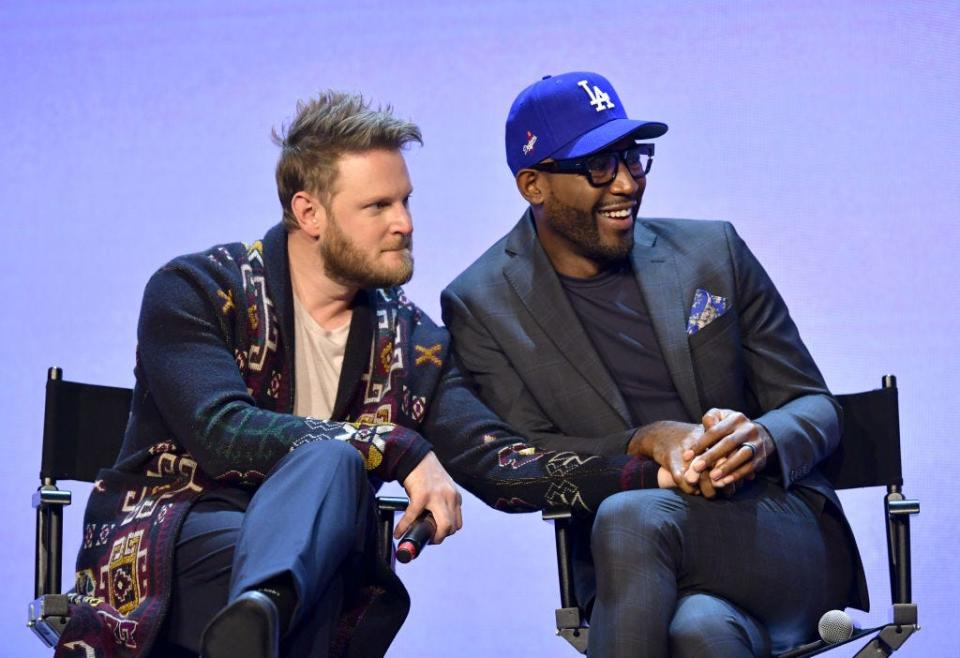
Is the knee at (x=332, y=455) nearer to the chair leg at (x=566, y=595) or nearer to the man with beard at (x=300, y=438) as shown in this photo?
the man with beard at (x=300, y=438)

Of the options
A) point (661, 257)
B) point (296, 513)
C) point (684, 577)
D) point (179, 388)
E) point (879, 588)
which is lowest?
point (879, 588)

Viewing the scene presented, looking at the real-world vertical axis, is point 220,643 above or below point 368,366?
below

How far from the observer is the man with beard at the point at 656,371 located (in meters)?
2.79

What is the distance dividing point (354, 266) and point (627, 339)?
2.03 feet

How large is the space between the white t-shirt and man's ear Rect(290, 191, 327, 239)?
0.14 metres

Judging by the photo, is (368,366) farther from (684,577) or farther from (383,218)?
(684,577)

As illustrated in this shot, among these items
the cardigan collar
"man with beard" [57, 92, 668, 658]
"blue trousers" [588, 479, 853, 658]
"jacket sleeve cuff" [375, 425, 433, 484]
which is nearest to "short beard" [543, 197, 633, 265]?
"man with beard" [57, 92, 668, 658]

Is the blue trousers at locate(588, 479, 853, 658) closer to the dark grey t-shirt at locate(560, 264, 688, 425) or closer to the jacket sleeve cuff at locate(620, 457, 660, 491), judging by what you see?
the jacket sleeve cuff at locate(620, 457, 660, 491)

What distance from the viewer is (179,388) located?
9.11 feet

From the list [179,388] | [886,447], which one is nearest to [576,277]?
[886,447]

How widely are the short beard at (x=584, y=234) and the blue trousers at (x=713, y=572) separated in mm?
607

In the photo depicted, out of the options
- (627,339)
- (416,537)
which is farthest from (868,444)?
(416,537)

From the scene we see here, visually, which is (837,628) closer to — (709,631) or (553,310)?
(709,631)

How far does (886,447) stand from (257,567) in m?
1.42
